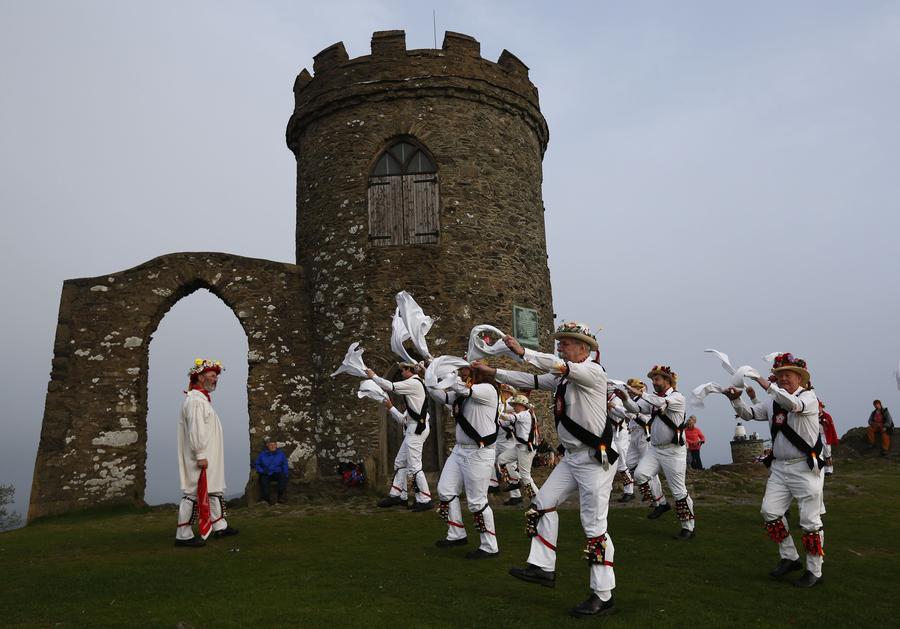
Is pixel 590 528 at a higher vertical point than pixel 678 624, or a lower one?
higher

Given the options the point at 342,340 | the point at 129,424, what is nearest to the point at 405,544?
the point at 342,340

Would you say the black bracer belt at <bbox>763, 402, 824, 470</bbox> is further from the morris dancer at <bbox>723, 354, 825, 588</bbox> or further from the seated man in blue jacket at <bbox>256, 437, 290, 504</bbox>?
the seated man in blue jacket at <bbox>256, 437, 290, 504</bbox>

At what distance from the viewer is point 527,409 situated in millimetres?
11617

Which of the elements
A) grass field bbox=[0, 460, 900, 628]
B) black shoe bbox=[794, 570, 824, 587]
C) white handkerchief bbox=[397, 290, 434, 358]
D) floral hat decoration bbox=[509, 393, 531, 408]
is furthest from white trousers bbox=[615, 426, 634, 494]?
white handkerchief bbox=[397, 290, 434, 358]

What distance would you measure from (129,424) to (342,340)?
4.84m

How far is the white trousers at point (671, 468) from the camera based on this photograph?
8.61 meters

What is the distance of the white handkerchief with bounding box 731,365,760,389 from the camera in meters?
6.49

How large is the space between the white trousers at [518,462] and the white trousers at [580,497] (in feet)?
19.1

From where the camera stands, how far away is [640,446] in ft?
38.9

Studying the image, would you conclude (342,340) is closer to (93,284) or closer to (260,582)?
(93,284)

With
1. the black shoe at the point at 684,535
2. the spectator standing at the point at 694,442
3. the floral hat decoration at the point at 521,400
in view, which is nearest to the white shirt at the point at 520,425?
the floral hat decoration at the point at 521,400

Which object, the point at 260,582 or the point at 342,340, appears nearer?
the point at 260,582

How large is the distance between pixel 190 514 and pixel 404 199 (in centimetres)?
931

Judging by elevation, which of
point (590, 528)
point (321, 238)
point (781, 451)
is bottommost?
point (590, 528)
